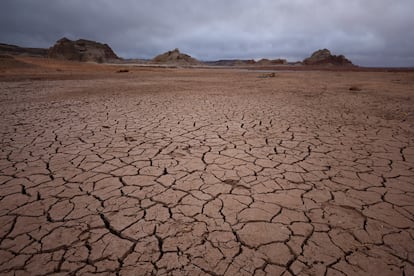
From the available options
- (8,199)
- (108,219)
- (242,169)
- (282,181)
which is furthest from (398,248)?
(8,199)

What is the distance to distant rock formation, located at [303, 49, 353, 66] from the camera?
51.1m

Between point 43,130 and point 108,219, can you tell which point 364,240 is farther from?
point 43,130

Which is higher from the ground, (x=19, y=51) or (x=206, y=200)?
(x=19, y=51)

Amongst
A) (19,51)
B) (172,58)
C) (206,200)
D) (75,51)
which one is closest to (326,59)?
(172,58)

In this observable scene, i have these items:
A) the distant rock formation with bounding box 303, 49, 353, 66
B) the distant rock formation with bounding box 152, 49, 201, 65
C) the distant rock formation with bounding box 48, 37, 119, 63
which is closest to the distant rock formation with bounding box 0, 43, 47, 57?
the distant rock formation with bounding box 48, 37, 119, 63

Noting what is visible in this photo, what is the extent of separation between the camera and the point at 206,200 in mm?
1789

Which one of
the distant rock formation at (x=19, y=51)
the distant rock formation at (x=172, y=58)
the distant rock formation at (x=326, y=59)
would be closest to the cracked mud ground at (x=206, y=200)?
the distant rock formation at (x=326, y=59)

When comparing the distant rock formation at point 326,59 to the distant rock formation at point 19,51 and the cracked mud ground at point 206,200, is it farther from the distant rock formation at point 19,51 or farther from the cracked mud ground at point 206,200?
the distant rock formation at point 19,51

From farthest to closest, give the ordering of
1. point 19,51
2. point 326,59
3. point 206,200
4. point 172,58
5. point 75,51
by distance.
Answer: point 19,51, point 172,58, point 326,59, point 75,51, point 206,200

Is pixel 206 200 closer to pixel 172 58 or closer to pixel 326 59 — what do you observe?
pixel 326 59

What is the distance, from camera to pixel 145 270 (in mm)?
1189

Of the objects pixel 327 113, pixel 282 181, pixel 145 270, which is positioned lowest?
pixel 145 270

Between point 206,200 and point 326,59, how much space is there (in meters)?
60.3

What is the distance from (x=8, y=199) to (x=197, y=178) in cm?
157
